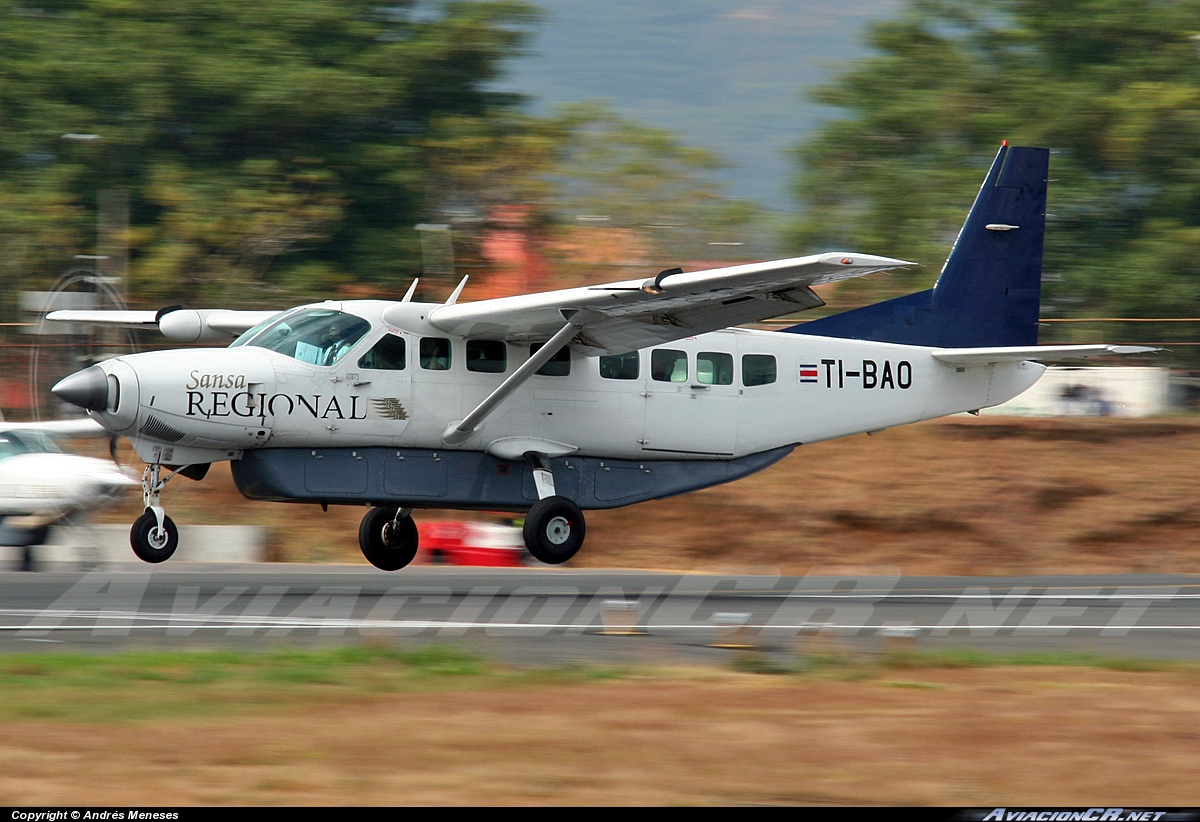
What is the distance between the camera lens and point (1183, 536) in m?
26.3

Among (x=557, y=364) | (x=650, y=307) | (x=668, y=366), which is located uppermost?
(x=650, y=307)

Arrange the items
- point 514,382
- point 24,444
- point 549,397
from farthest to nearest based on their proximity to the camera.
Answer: point 24,444, point 549,397, point 514,382

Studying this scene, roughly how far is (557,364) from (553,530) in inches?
77.1

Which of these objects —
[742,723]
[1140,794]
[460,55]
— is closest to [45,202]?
[460,55]

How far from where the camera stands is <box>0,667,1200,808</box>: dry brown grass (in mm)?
7281

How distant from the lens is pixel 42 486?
60.8ft

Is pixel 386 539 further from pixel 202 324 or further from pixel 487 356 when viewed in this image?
pixel 202 324

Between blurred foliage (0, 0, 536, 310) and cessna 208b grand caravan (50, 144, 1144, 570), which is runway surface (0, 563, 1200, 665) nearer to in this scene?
cessna 208b grand caravan (50, 144, 1144, 570)

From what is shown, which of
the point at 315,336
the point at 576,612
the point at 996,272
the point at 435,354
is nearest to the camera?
the point at 576,612

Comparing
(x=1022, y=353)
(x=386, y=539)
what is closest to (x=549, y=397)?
(x=386, y=539)

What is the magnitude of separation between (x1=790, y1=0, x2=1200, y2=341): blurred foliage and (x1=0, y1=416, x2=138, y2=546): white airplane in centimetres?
2073

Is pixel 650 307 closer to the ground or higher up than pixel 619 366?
higher up

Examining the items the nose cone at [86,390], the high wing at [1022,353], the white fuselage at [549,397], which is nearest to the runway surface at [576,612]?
the white fuselage at [549,397]

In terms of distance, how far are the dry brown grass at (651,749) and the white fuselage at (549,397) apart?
20.4ft
